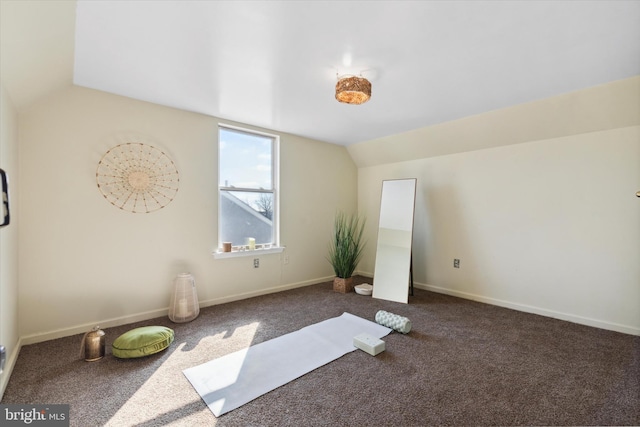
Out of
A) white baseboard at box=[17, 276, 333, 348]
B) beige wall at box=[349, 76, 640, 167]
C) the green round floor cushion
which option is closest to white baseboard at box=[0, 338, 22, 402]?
white baseboard at box=[17, 276, 333, 348]

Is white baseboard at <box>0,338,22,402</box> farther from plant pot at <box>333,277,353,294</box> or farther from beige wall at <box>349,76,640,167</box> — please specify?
beige wall at <box>349,76,640,167</box>

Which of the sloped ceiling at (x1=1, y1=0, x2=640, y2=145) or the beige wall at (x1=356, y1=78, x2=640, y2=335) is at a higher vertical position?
the sloped ceiling at (x1=1, y1=0, x2=640, y2=145)

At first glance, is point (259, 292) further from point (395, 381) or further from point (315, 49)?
point (315, 49)

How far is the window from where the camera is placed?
143 inches

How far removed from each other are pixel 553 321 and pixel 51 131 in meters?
5.24

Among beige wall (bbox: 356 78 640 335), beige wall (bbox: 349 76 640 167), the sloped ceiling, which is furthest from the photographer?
beige wall (bbox: 356 78 640 335)

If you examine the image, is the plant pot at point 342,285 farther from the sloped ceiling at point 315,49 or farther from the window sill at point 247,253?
the sloped ceiling at point 315,49

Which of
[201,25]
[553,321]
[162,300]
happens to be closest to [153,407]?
[162,300]

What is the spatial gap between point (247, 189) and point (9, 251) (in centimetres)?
225

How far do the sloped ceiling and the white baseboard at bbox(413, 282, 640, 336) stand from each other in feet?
7.53

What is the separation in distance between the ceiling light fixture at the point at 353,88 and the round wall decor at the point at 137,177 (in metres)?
2.06

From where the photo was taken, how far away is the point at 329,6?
1.59 metres

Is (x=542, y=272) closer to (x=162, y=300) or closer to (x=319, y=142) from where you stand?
(x=319, y=142)

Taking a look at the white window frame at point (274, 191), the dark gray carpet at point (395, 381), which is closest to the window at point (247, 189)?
the white window frame at point (274, 191)
